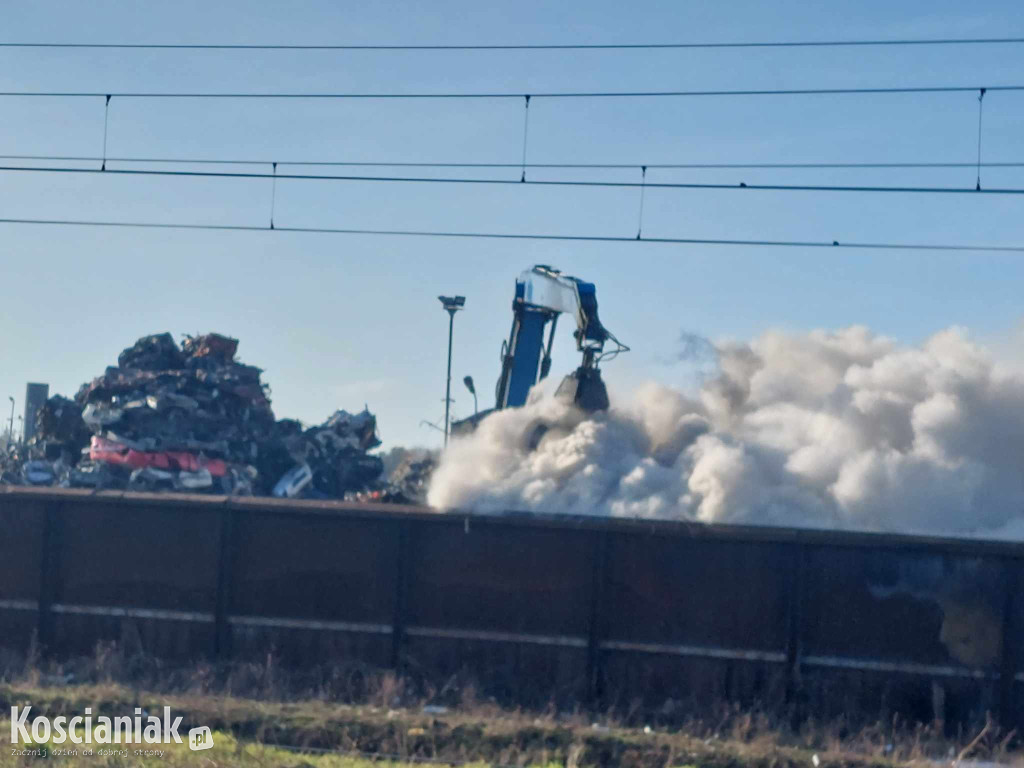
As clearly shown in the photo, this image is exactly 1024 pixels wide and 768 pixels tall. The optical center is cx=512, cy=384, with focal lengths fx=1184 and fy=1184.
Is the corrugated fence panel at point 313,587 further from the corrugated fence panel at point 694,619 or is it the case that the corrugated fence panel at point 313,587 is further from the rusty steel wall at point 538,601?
the corrugated fence panel at point 694,619

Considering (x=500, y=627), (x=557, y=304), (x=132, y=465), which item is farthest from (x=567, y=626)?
(x=132, y=465)

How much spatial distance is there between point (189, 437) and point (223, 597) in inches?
381

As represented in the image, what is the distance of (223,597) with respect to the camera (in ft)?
38.0

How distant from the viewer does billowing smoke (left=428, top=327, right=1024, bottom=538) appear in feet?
43.2

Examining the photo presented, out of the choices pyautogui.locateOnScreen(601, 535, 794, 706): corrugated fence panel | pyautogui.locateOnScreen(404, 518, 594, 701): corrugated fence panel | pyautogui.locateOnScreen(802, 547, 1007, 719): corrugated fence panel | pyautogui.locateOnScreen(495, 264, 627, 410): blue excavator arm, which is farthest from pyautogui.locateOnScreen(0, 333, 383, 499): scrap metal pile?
pyautogui.locateOnScreen(802, 547, 1007, 719): corrugated fence panel

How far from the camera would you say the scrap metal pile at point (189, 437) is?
66.1 feet

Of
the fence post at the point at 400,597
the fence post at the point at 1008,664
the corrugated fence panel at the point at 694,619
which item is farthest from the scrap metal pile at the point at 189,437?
the fence post at the point at 1008,664

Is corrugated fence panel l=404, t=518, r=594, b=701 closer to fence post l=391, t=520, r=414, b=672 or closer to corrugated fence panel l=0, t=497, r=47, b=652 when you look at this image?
fence post l=391, t=520, r=414, b=672

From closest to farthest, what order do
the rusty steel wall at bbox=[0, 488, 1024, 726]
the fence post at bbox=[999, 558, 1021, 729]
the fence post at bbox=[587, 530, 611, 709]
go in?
the fence post at bbox=[999, 558, 1021, 729] < the rusty steel wall at bbox=[0, 488, 1024, 726] < the fence post at bbox=[587, 530, 611, 709]

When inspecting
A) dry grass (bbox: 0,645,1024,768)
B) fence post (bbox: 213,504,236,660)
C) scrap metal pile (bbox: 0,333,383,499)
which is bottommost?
dry grass (bbox: 0,645,1024,768)

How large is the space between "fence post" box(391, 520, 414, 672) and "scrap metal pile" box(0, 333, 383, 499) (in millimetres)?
9574

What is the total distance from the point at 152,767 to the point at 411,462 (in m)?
12.6

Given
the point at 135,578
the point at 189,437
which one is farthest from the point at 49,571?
the point at 189,437

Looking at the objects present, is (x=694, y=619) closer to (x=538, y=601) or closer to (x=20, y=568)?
(x=538, y=601)
